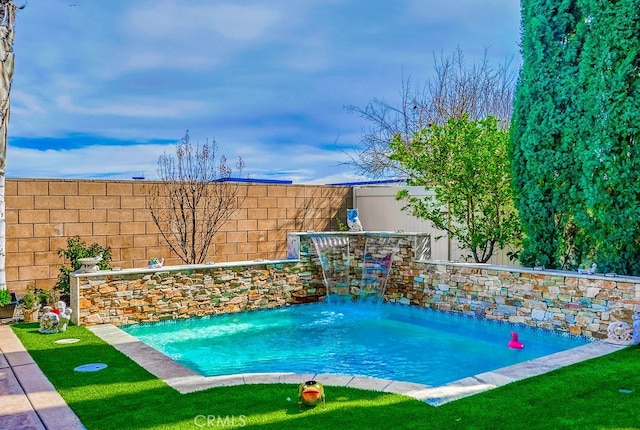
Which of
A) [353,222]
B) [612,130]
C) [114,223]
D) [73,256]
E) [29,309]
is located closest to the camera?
[612,130]

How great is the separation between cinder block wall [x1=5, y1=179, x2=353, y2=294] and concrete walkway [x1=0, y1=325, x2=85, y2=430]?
3.89 meters

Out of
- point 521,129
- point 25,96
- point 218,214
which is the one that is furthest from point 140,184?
point 521,129

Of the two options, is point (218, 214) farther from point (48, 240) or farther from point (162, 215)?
point (48, 240)

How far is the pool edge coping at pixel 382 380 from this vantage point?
16.6ft

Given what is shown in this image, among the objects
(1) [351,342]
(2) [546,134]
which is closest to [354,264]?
(1) [351,342]

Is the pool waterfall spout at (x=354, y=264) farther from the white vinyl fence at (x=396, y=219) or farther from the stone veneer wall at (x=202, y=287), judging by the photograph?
the white vinyl fence at (x=396, y=219)

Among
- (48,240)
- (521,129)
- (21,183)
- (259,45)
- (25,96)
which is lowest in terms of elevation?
(48,240)

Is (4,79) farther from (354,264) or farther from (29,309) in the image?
(354,264)

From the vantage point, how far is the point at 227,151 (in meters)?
13.2

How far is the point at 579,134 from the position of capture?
28.9ft

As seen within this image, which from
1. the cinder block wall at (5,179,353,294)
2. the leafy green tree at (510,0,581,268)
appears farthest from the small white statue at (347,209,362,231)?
the leafy green tree at (510,0,581,268)

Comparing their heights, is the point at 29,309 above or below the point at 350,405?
above

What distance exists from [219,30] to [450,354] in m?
7.43

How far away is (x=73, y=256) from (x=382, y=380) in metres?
6.75
